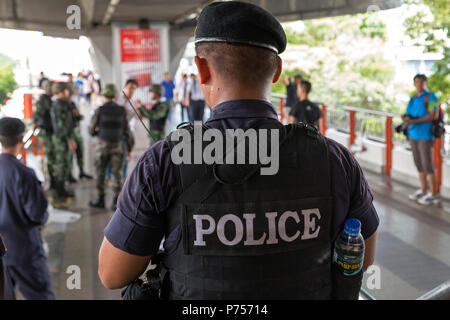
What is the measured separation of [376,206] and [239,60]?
4750mm

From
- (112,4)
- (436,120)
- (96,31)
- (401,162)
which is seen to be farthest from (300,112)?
(96,31)

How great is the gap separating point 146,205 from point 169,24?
14025mm

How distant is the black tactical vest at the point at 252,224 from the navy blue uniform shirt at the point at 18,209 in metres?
2.01

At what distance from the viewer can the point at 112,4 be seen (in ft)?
31.5

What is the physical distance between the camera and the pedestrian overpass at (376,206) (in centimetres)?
365

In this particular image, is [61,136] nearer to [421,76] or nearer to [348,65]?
[421,76]

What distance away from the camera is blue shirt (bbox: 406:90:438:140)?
5.22 metres

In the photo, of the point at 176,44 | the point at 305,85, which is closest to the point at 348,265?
the point at 305,85

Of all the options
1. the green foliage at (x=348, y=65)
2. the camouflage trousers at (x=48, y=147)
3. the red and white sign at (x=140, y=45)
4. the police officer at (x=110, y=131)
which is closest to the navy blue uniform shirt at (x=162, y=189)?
the police officer at (x=110, y=131)

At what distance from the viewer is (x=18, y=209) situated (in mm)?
2838

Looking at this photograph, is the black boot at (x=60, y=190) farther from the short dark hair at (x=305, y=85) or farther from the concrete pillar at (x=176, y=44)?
the concrete pillar at (x=176, y=44)
